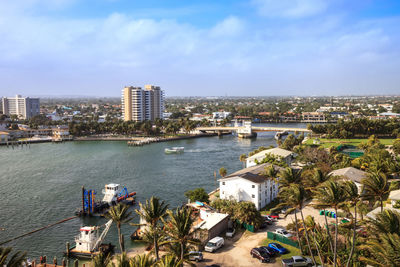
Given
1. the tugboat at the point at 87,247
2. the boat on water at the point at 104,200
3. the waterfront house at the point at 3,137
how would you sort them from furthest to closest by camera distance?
the waterfront house at the point at 3,137 < the boat on water at the point at 104,200 < the tugboat at the point at 87,247

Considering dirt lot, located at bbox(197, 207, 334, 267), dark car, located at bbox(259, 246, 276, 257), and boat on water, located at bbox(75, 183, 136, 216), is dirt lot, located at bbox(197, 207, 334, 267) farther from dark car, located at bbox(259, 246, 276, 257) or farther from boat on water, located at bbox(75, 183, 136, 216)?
boat on water, located at bbox(75, 183, 136, 216)

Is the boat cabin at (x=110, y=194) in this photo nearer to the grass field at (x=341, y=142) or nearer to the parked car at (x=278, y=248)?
the parked car at (x=278, y=248)

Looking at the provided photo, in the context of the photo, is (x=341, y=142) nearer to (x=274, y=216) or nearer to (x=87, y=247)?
(x=274, y=216)

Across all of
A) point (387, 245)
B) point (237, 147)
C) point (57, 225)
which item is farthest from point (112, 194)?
point (237, 147)

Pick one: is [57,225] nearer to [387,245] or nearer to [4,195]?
[4,195]

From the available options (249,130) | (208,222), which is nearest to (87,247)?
(208,222)

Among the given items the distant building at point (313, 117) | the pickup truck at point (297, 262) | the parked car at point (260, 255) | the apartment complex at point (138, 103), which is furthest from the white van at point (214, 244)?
the distant building at point (313, 117)
